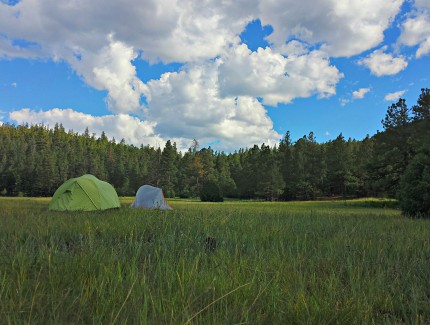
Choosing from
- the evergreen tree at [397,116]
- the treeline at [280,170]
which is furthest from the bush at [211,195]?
the evergreen tree at [397,116]

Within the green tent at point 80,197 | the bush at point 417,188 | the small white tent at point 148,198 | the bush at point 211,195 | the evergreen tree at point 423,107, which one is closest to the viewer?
the green tent at point 80,197

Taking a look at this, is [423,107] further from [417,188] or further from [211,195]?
[211,195]

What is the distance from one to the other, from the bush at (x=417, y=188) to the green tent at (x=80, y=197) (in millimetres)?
15535

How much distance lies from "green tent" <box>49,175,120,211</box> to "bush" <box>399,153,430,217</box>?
15535 mm

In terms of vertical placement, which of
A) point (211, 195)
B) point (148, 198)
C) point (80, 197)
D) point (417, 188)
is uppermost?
point (417, 188)

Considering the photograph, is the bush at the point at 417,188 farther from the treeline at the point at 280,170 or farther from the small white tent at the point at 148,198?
the treeline at the point at 280,170

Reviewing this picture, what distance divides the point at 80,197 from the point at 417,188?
16.8 meters

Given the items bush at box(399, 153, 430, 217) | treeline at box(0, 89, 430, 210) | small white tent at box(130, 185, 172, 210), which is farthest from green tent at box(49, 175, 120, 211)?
treeline at box(0, 89, 430, 210)

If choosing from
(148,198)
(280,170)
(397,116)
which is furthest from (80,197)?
(280,170)

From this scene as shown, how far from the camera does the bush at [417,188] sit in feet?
53.0

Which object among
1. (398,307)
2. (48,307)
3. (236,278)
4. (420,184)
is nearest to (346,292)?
(398,307)

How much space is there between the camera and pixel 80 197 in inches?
632

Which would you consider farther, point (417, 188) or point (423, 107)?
point (423, 107)

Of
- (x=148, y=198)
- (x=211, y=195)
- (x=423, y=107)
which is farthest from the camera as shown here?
(x=211, y=195)
